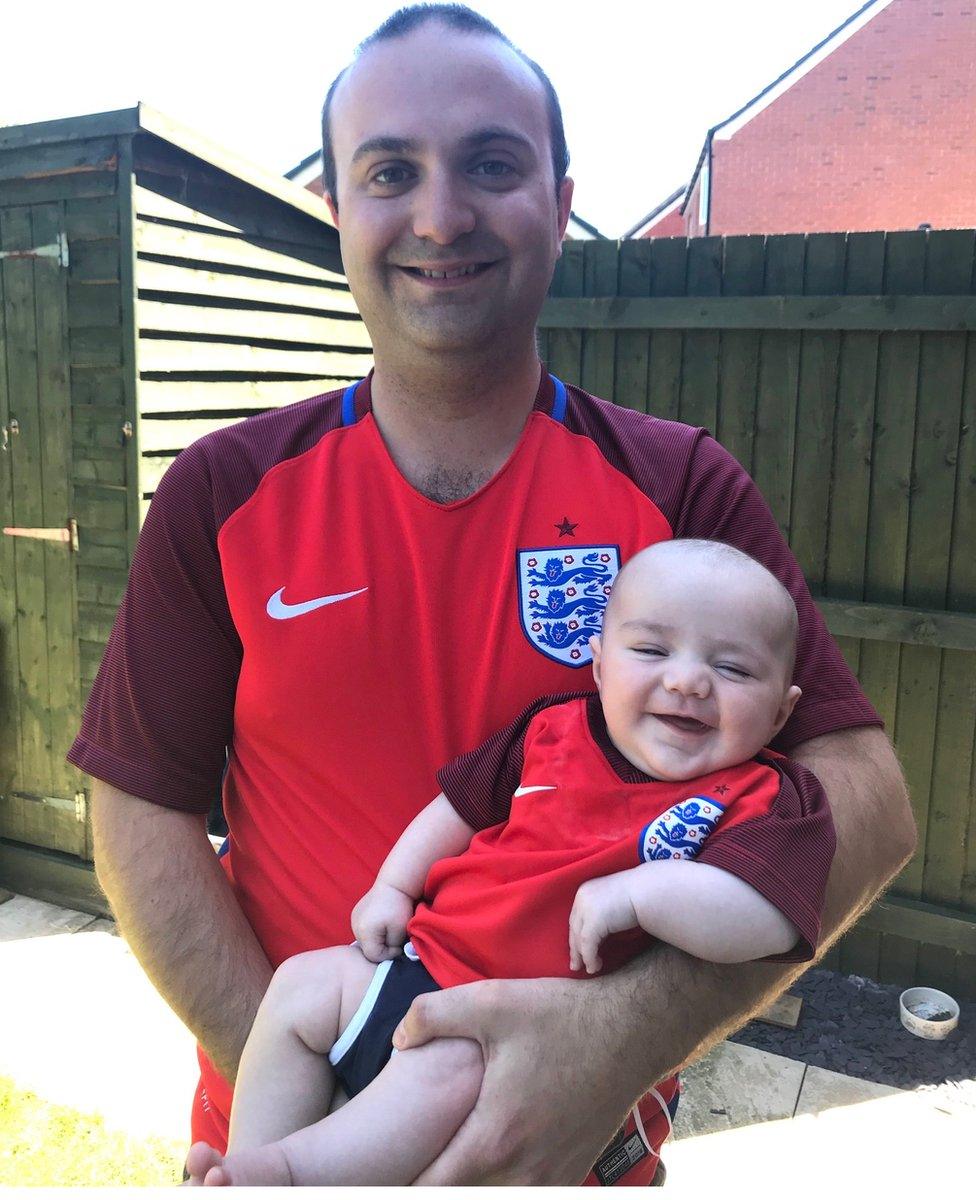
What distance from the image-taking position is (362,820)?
63.6 inches

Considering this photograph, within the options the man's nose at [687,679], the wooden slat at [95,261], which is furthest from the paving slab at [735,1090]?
the wooden slat at [95,261]

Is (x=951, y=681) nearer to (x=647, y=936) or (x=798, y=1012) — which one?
(x=798, y=1012)

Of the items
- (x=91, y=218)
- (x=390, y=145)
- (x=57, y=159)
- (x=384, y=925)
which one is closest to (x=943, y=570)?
(x=390, y=145)

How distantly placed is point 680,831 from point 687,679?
0.71 feet

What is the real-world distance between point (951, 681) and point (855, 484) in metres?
0.89

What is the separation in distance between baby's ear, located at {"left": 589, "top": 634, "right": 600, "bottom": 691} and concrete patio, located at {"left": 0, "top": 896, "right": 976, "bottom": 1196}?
224 centimetres

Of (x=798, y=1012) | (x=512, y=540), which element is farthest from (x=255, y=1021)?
(x=798, y=1012)

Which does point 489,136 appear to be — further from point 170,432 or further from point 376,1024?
point 170,432

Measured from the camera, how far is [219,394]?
5152mm

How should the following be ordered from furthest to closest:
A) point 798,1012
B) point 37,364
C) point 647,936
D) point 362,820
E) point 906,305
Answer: point 37,364, point 798,1012, point 906,305, point 362,820, point 647,936

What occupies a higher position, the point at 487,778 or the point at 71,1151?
the point at 487,778

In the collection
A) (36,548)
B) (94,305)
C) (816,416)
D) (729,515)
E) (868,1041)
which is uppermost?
(94,305)

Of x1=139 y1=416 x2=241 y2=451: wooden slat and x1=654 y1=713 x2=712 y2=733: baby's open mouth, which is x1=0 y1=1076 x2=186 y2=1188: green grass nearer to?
x1=139 y1=416 x2=241 y2=451: wooden slat

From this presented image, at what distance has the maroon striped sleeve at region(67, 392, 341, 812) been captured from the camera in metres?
1.64
